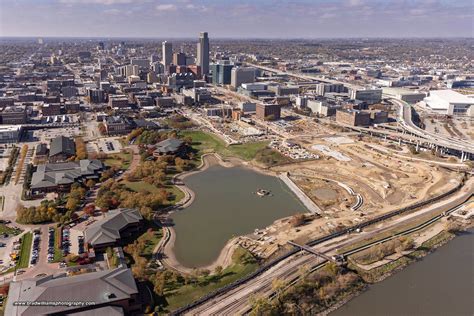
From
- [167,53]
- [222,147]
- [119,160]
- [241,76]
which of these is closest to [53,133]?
[119,160]

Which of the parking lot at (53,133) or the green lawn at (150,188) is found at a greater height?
the parking lot at (53,133)

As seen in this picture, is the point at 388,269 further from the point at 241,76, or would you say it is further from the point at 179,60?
the point at 179,60

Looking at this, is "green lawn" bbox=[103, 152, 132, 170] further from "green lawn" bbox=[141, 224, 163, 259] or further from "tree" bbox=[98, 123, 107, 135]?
"green lawn" bbox=[141, 224, 163, 259]

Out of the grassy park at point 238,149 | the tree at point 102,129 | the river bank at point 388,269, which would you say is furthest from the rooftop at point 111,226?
the tree at point 102,129

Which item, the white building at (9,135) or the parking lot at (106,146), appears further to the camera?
the white building at (9,135)

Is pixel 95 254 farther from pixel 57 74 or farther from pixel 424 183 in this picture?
pixel 57 74

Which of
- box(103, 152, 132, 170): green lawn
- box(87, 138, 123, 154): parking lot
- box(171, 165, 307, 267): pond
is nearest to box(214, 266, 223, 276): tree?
box(171, 165, 307, 267): pond

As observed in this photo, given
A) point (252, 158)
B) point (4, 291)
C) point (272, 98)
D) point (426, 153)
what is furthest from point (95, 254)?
point (272, 98)

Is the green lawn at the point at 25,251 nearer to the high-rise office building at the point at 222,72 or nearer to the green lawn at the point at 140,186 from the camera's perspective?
the green lawn at the point at 140,186
